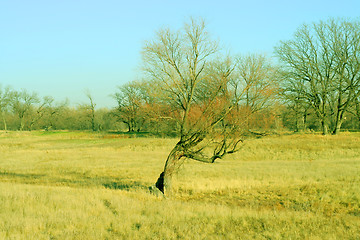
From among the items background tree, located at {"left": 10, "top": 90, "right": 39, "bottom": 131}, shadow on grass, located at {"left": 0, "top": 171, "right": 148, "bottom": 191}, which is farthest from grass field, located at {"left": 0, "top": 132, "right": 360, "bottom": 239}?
background tree, located at {"left": 10, "top": 90, "right": 39, "bottom": 131}

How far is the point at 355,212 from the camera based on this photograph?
10445mm

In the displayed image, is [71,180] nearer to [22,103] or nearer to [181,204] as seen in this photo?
[181,204]

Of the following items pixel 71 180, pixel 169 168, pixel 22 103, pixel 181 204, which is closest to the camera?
pixel 181 204

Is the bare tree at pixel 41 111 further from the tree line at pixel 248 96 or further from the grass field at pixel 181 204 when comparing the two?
the grass field at pixel 181 204

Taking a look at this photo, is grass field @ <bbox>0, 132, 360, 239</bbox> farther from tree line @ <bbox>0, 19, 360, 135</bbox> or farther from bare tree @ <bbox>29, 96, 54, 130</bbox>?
bare tree @ <bbox>29, 96, 54, 130</bbox>

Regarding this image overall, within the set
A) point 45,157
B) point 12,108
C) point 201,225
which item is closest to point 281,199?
point 201,225

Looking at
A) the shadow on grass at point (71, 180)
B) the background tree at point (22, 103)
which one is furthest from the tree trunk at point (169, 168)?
the background tree at point (22, 103)

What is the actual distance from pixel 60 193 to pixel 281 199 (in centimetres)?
846

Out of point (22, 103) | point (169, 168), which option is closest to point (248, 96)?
point (169, 168)

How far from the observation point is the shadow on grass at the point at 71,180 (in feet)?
51.1

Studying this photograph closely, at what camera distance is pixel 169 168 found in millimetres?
12789

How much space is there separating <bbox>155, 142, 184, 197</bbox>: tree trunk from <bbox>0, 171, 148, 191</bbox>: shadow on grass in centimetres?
217

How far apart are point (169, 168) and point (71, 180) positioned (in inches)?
283

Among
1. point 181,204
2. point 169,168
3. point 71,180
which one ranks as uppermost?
point 169,168
